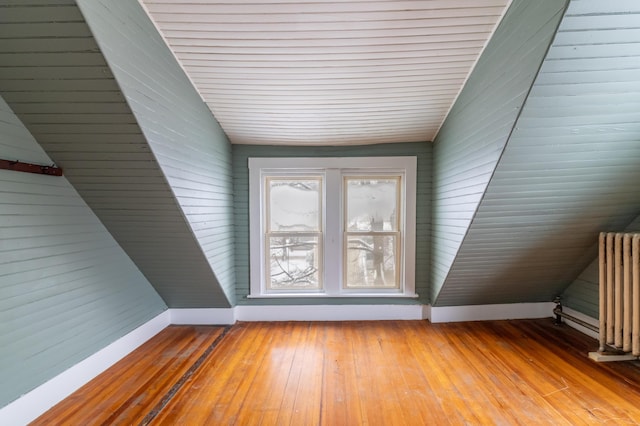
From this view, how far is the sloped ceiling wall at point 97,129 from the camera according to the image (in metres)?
1.29

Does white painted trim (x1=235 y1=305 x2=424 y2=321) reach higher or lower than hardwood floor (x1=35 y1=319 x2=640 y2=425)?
higher

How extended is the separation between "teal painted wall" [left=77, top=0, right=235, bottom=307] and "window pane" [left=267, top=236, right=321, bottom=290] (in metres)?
0.44

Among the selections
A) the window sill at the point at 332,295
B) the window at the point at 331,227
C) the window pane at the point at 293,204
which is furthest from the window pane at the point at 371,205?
the window sill at the point at 332,295

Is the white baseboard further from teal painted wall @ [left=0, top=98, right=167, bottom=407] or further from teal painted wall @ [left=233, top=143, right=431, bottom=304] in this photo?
teal painted wall @ [left=0, top=98, right=167, bottom=407]

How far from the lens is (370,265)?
334cm

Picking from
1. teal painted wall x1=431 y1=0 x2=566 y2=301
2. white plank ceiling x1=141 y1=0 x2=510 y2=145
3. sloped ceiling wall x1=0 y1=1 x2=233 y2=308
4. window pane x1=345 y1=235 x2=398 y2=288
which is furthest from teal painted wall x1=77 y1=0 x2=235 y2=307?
teal painted wall x1=431 y1=0 x2=566 y2=301

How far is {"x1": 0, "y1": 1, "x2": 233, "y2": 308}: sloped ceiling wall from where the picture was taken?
1285 mm

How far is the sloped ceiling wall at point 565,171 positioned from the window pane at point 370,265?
Result: 54 centimetres

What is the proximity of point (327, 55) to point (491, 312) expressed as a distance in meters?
3.03

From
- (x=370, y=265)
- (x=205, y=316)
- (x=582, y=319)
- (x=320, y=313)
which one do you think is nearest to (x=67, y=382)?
(x=205, y=316)

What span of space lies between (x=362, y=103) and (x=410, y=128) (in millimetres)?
683

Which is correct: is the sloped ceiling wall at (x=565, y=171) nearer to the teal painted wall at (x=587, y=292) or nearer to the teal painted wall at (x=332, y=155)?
the teal painted wall at (x=587, y=292)

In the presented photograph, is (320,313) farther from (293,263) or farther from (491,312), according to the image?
(491,312)

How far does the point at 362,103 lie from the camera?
2.41 meters
